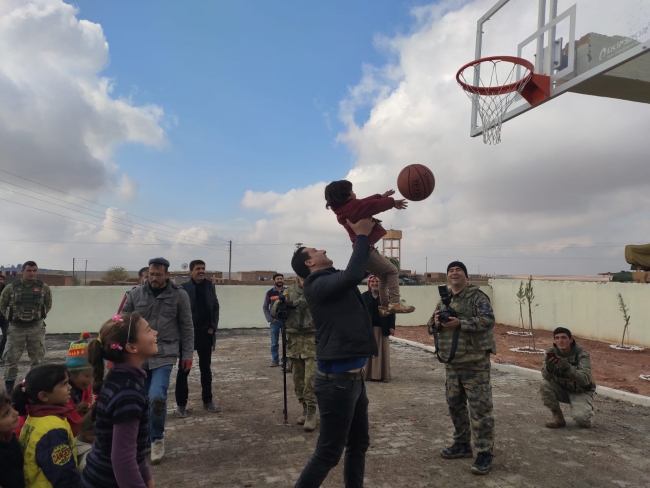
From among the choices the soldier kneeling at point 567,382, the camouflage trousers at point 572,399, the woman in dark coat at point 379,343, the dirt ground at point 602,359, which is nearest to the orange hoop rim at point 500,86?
the woman in dark coat at point 379,343

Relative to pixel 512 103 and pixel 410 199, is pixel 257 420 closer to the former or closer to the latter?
pixel 410 199

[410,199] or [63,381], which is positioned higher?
[410,199]

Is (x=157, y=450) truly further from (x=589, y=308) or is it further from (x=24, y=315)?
(x=589, y=308)

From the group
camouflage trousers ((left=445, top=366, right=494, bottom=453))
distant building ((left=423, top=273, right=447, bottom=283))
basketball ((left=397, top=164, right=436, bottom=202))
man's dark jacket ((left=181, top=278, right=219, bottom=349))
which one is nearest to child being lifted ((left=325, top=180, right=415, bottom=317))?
basketball ((left=397, top=164, right=436, bottom=202))

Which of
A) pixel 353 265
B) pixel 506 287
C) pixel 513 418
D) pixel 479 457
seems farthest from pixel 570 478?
pixel 506 287

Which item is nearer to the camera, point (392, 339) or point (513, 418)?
point (513, 418)

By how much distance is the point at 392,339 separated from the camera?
1425 cm

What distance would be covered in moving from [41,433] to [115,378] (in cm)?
52

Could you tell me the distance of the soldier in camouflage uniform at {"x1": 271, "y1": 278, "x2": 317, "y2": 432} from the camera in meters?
5.56

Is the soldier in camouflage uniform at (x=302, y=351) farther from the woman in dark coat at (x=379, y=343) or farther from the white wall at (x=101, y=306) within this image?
the white wall at (x=101, y=306)

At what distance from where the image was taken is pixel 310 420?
17.8ft

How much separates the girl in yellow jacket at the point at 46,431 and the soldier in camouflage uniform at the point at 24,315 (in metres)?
5.57

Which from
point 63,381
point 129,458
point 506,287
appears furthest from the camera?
point 506,287

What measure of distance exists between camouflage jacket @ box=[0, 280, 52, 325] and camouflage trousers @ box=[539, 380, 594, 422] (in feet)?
25.1
